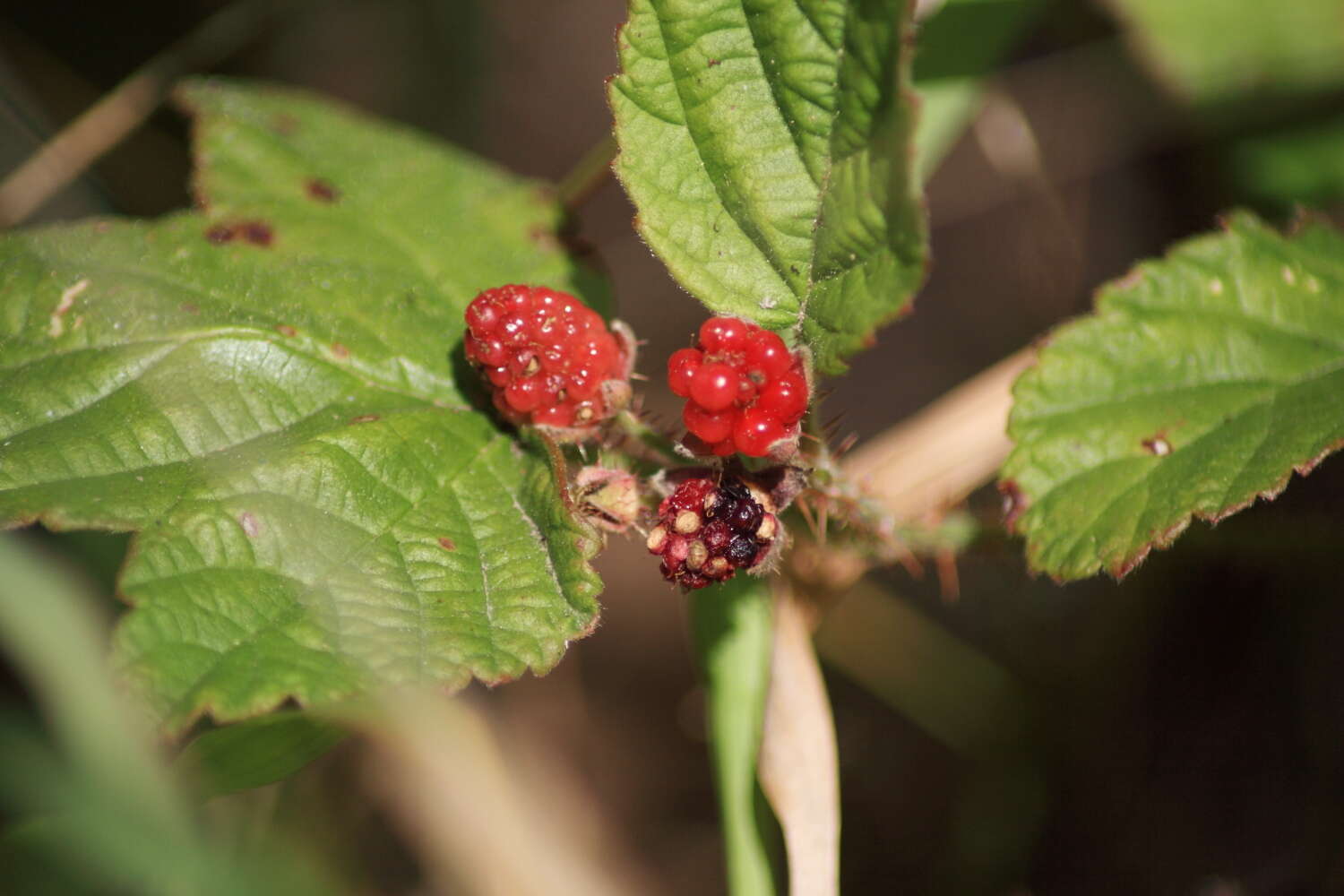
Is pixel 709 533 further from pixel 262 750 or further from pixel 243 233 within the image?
pixel 243 233

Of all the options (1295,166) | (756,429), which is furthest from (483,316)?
(1295,166)

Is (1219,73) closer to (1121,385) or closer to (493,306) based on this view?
(1121,385)

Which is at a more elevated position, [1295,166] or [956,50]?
[956,50]

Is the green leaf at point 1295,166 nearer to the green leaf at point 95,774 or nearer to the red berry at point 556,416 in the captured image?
the red berry at point 556,416

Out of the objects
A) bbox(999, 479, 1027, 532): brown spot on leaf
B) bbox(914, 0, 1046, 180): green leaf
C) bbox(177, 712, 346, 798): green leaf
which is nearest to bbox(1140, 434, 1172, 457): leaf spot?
bbox(999, 479, 1027, 532): brown spot on leaf

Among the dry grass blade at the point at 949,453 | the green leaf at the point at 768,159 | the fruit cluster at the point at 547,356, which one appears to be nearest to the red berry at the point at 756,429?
the green leaf at the point at 768,159
